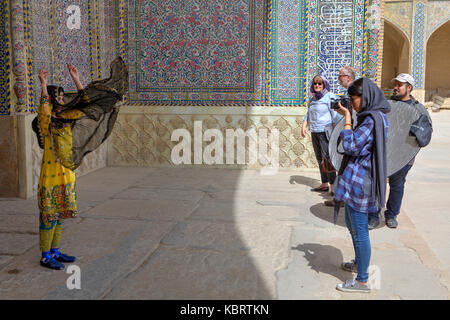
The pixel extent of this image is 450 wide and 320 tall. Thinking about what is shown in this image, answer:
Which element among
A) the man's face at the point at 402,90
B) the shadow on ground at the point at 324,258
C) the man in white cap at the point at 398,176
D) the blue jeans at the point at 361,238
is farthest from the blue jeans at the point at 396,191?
the blue jeans at the point at 361,238

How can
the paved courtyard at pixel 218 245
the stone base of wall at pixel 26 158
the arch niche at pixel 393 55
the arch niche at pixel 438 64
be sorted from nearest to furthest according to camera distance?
the paved courtyard at pixel 218 245 → the stone base of wall at pixel 26 158 → the arch niche at pixel 393 55 → the arch niche at pixel 438 64

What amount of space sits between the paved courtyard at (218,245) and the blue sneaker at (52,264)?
0.04 metres

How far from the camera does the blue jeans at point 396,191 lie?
13.5 ft

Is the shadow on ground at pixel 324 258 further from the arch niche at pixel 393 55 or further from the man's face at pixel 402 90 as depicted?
the arch niche at pixel 393 55

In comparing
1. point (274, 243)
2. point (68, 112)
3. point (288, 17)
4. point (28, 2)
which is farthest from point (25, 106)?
point (288, 17)

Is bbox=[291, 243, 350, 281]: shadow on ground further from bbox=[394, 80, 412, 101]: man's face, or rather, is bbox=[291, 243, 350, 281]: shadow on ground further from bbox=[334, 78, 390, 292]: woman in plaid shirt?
bbox=[394, 80, 412, 101]: man's face

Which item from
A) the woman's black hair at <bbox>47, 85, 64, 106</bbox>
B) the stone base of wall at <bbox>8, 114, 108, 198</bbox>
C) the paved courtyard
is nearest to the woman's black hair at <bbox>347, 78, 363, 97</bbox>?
the paved courtyard

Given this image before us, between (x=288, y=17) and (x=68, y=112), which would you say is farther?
(x=288, y=17)

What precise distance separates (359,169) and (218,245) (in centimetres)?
137

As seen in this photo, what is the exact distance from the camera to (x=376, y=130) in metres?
2.54

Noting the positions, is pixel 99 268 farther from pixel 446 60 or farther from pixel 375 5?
pixel 446 60

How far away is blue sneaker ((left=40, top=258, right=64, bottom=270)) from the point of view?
3.06 meters

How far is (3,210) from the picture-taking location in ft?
15.0

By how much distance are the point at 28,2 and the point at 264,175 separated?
3729 mm
